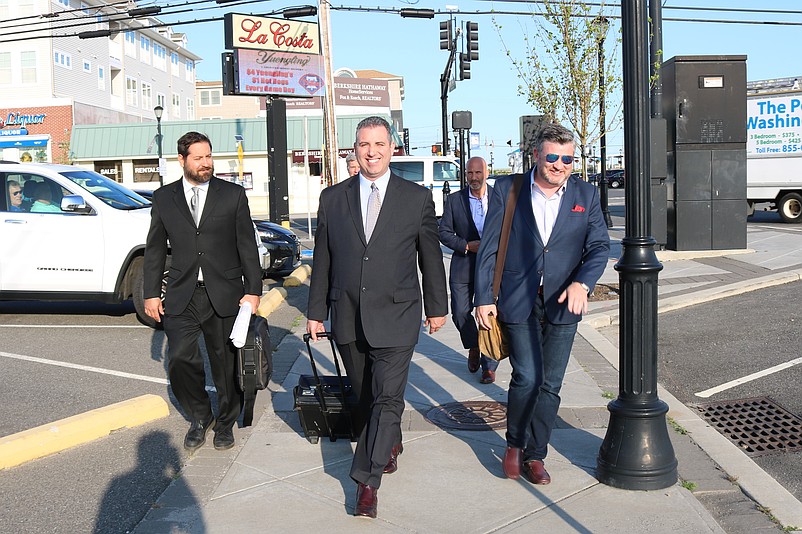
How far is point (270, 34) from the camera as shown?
28.1 m

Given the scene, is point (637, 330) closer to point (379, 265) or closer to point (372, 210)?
point (379, 265)

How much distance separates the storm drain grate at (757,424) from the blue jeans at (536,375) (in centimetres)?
159

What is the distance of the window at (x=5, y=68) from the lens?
51469 mm

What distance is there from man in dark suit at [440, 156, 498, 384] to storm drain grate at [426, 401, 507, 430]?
0.49 m

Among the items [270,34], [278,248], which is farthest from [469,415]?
[270,34]

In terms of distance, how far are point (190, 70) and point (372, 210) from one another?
7229cm

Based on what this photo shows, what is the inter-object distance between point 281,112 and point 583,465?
2000 centimetres

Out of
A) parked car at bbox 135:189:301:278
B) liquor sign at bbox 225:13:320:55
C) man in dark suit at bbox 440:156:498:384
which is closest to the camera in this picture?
man in dark suit at bbox 440:156:498:384

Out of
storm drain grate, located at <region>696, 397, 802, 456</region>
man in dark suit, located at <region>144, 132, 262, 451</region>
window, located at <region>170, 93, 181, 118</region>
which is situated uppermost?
window, located at <region>170, 93, 181, 118</region>

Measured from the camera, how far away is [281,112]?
24.0 metres

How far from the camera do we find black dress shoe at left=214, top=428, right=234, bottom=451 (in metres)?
5.54

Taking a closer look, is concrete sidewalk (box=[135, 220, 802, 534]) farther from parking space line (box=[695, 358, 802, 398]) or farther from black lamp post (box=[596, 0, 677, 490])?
parking space line (box=[695, 358, 802, 398])

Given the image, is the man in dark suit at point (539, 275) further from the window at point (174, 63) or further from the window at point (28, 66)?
the window at point (174, 63)

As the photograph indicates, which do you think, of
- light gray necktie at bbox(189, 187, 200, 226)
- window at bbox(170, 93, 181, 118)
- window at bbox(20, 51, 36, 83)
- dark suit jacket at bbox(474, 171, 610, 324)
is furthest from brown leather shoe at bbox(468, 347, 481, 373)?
window at bbox(170, 93, 181, 118)
